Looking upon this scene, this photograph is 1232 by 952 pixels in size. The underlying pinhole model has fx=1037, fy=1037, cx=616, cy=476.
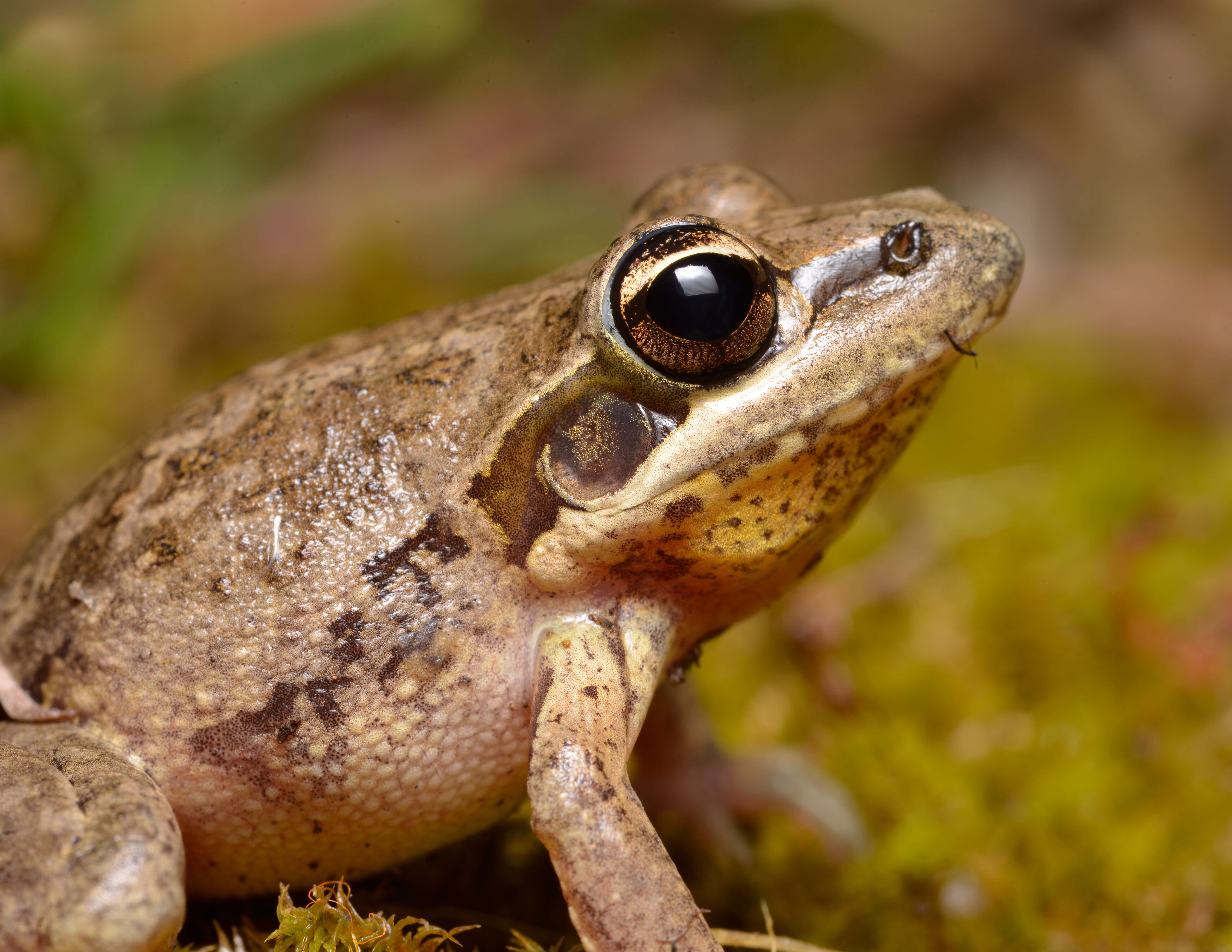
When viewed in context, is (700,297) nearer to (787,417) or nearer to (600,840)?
(787,417)

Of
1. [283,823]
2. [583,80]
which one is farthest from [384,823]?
[583,80]

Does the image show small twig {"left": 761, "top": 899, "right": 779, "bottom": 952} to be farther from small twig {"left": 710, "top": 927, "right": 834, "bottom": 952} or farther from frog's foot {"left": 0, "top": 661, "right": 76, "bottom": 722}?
frog's foot {"left": 0, "top": 661, "right": 76, "bottom": 722}

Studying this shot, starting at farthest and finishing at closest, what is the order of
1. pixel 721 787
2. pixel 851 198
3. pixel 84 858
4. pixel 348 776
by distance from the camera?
1. pixel 851 198
2. pixel 721 787
3. pixel 348 776
4. pixel 84 858

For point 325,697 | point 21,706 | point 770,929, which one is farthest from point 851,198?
point 21,706

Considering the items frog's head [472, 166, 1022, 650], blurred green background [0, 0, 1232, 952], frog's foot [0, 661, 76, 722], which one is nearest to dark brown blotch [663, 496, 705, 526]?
frog's head [472, 166, 1022, 650]

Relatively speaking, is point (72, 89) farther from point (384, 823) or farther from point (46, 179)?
point (384, 823)

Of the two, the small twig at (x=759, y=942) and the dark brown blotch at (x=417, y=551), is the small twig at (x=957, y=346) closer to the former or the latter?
the dark brown blotch at (x=417, y=551)
